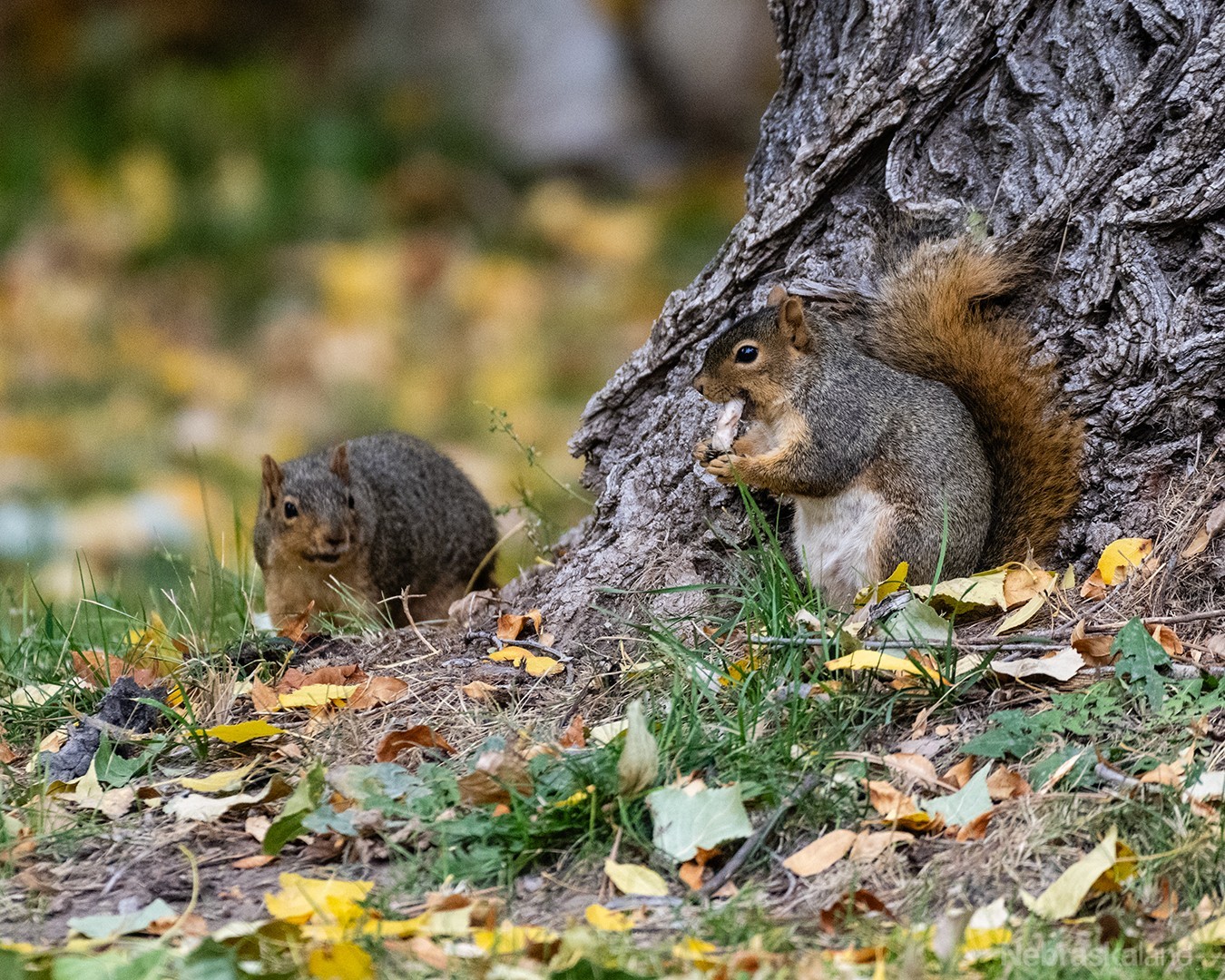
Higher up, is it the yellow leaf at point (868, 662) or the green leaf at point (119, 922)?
the green leaf at point (119, 922)

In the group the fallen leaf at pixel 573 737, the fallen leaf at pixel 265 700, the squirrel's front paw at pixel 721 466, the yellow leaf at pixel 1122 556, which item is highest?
the squirrel's front paw at pixel 721 466

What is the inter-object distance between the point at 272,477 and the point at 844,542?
1.45m

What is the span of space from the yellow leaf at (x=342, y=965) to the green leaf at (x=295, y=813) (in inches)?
15.1

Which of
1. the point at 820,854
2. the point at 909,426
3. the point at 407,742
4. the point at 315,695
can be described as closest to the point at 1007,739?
the point at 820,854

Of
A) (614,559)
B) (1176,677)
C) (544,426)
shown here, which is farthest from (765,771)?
(544,426)

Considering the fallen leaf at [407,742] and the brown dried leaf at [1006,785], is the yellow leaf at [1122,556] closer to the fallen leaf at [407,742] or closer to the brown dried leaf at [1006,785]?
the brown dried leaf at [1006,785]

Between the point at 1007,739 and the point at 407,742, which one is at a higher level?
the point at 407,742

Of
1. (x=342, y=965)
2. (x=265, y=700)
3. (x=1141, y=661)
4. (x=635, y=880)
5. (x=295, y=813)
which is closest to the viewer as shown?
(x=342, y=965)

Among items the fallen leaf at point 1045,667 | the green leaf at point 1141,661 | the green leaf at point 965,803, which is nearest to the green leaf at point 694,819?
the green leaf at point 965,803

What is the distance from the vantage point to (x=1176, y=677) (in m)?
2.16

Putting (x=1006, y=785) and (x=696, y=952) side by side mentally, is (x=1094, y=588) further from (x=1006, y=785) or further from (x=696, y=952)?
(x=696, y=952)

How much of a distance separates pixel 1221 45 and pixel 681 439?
1.12m

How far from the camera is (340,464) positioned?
11.8 feet

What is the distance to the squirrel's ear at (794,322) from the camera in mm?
2693
